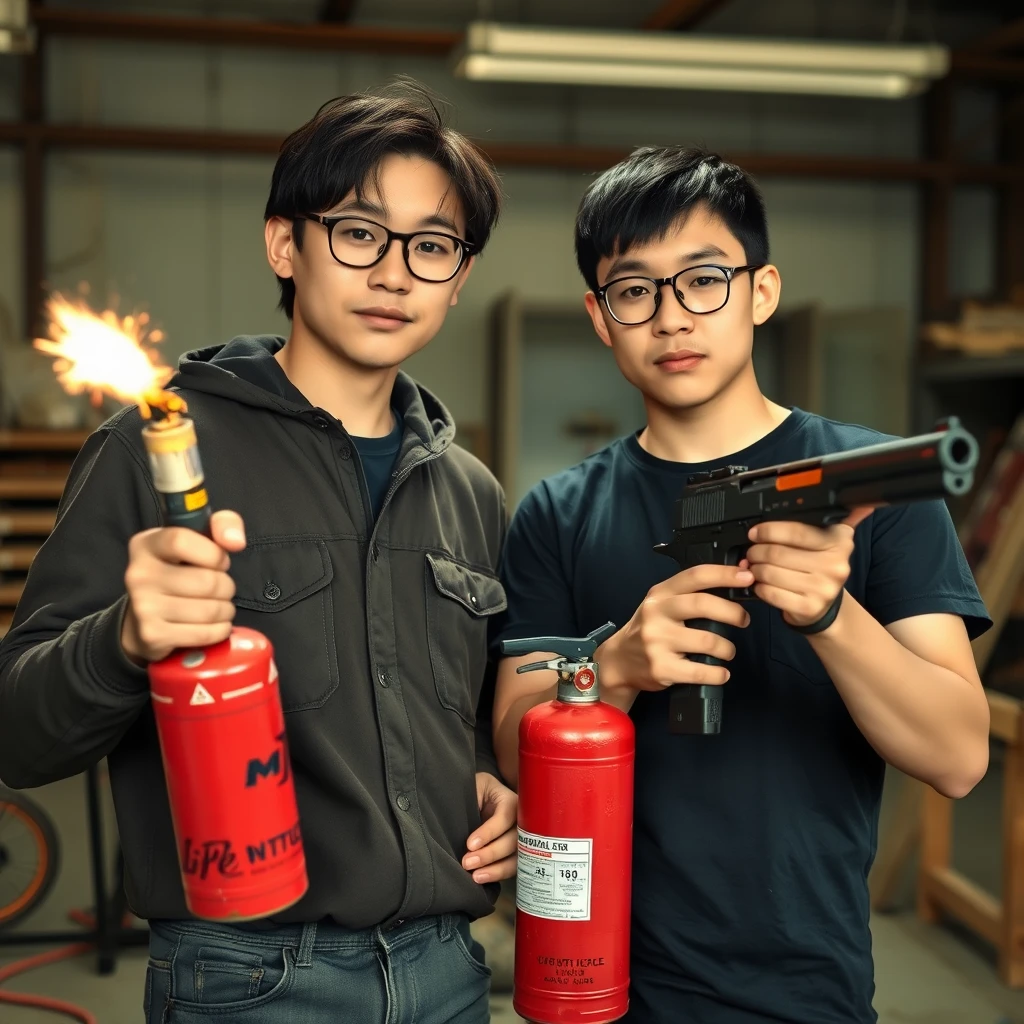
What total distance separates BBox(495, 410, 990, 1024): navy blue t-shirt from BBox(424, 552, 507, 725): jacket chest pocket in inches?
8.2

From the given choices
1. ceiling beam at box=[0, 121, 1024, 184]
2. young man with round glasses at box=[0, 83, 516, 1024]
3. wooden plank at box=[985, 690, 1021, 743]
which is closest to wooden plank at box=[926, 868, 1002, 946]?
wooden plank at box=[985, 690, 1021, 743]

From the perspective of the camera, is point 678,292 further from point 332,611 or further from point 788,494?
point 332,611

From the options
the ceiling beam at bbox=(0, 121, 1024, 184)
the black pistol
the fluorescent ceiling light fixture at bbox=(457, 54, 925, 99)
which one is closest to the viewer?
the black pistol

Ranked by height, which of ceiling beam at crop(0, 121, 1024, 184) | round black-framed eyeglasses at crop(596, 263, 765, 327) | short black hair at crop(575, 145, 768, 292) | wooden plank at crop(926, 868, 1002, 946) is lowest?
wooden plank at crop(926, 868, 1002, 946)

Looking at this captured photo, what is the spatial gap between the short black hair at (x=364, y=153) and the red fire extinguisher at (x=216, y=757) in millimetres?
541

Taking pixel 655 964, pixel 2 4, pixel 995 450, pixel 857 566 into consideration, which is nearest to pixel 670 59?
pixel 2 4

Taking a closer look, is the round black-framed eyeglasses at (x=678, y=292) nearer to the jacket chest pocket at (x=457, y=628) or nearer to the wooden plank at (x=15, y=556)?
the jacket chest pocket at (x=457, y=628)

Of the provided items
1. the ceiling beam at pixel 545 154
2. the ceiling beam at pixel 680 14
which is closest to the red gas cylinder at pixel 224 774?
the ceiling beam at pixel 680 14

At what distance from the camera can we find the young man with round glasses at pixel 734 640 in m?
1.41

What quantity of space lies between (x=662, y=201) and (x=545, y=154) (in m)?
5.35

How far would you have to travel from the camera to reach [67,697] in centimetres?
128

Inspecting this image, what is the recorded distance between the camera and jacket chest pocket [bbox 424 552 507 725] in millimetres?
1592

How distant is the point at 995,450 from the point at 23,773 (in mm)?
6323

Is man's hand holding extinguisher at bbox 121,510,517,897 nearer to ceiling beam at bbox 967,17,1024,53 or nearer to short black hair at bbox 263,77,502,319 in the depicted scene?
short black hair at bbox 263,77,502,319
